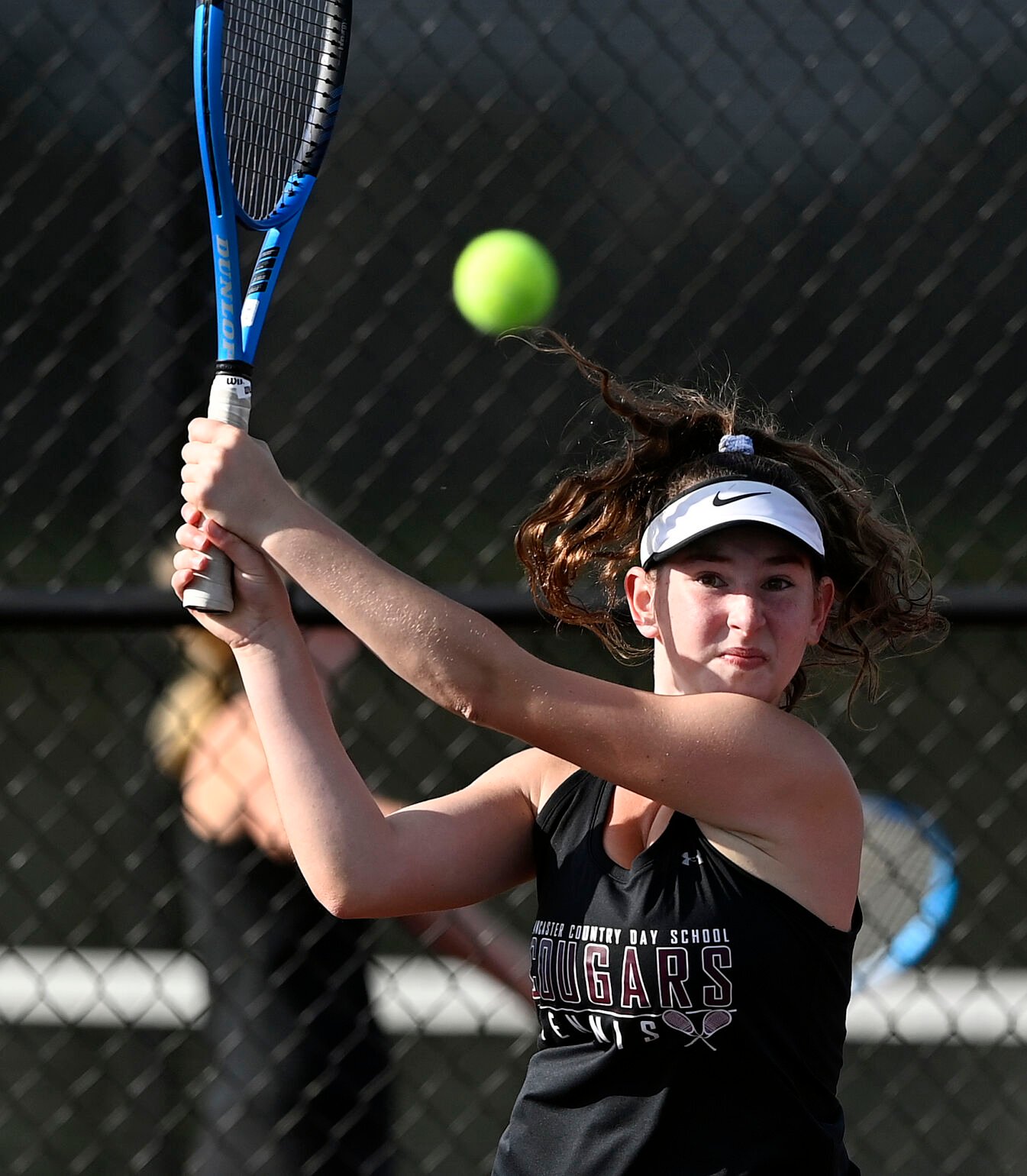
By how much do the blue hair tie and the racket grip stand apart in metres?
0.43

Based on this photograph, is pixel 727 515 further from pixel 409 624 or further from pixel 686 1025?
pixel 686 1025

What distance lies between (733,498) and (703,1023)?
43 centimetres

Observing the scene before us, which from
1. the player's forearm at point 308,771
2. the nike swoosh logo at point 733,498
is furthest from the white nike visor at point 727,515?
the player's forearm at point 308,771

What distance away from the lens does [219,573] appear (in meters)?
1.28

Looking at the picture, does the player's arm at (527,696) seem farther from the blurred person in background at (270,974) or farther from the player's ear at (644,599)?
the blurred person in background at (270,974)

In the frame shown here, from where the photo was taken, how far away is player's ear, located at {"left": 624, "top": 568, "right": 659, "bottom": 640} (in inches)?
55.2

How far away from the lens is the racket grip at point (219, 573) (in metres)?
1.28

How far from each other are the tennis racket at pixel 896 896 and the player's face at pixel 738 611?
1.43 m

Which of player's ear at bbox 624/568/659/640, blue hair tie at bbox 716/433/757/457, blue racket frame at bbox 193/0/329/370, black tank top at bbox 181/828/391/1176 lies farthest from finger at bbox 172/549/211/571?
black tank top at bbox 181/828/391/1176

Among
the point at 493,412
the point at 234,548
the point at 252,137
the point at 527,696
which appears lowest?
the point at 527,696

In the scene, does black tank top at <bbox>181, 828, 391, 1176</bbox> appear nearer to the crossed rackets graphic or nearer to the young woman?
the young woman

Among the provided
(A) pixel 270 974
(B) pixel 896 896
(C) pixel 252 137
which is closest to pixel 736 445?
(C) pixel 252 137

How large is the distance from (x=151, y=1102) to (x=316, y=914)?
649mm

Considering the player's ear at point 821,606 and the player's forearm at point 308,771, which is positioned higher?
the player's ear at point 821,606
